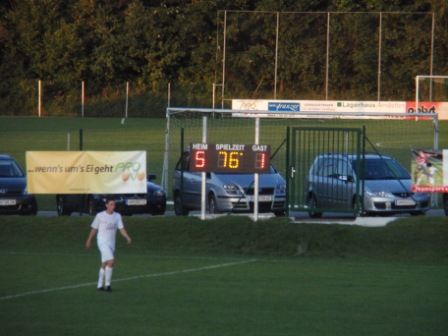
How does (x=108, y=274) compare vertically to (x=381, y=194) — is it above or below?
below

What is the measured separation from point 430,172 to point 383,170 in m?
3.74

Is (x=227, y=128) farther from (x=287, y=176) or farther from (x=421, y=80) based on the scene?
(x=421, y=80)

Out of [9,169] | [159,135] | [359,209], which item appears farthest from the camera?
[159,135]

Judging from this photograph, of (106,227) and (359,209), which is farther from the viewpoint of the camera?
(359,209)

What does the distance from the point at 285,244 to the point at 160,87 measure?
53.7m

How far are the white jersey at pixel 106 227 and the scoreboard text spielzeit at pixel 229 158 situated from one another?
798 centimetres

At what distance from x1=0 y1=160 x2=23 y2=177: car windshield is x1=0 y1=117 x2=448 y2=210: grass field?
98.9 inches

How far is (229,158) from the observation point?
1016 inches

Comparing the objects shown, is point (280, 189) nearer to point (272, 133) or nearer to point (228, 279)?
point (228, 279)

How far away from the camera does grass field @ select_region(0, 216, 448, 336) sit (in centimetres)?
1533

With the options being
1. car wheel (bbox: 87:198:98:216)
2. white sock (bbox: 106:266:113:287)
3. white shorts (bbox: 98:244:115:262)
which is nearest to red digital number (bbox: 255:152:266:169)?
car wheel (bbox: 87:198:98:216)

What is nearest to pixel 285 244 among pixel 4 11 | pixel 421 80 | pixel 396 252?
pixel 396 252

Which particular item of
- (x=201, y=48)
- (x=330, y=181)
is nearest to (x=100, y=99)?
(x=201, y=48)

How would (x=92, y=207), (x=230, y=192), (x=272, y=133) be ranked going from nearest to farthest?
(x=92, y=207) < (x=230, y=192) < (x=272, y=133)
